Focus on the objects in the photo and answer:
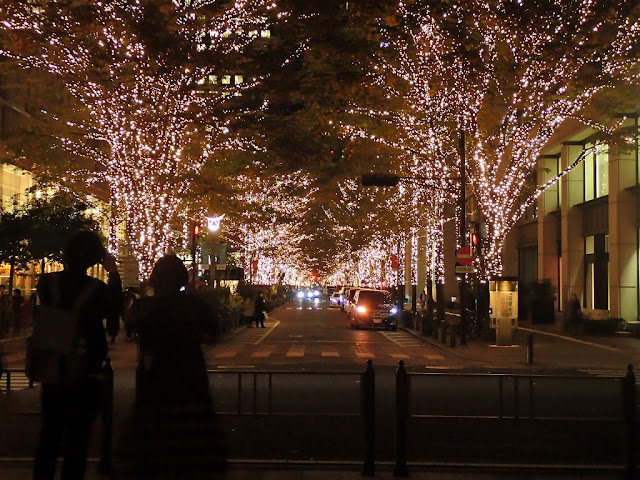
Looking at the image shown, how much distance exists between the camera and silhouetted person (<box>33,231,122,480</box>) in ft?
19.9

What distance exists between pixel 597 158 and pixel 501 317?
58.4ft

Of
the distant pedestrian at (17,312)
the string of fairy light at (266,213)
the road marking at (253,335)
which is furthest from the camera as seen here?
the distant pedestrian at (17,312)

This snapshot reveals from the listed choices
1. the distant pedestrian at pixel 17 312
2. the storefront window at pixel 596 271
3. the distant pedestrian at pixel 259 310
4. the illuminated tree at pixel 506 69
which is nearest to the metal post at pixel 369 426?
the illuminated tree at pixel 506 69

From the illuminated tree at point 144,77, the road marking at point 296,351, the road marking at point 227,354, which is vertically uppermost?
the illuminated tree at point 144,77

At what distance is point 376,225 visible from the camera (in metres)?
51.6

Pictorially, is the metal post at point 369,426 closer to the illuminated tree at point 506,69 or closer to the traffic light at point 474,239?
the illuminated tree at point 506,69

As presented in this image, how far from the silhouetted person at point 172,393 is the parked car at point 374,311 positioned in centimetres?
3487

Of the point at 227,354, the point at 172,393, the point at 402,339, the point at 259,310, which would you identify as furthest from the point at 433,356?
the point at 172,393

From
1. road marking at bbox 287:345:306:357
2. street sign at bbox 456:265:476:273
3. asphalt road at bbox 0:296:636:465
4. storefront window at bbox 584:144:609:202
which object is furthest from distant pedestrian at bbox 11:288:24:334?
A: storefront window at bbox 584:144:609:202

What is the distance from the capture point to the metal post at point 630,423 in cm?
842

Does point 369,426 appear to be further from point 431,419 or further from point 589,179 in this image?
point 589,179

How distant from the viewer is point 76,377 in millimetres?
5988

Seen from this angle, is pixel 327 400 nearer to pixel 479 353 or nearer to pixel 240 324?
pixel 479 353

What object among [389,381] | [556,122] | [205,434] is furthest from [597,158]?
[205,434]
